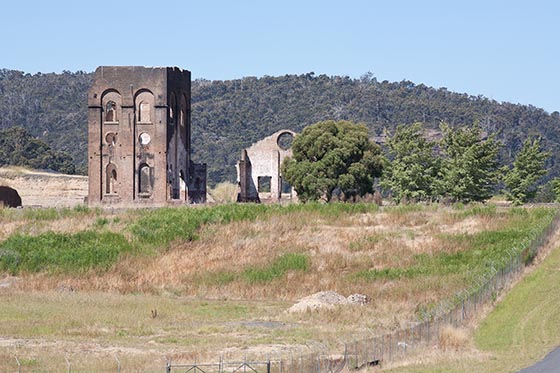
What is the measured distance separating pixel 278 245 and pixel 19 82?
125 m

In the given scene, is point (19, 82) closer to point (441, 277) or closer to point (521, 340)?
point (441, 277)


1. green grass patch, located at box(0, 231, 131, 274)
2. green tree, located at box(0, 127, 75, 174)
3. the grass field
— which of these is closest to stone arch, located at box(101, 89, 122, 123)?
the grass field

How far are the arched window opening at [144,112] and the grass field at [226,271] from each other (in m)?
13.5

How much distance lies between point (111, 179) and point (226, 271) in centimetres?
2354

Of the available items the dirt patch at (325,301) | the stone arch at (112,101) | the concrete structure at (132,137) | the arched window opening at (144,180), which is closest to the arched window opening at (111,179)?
the concrete structure at (132,137)

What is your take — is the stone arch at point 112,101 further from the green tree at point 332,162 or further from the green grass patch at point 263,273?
the green grass patch at point 263,273

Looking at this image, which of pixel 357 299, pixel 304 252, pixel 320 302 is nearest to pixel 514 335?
pixel 320 302

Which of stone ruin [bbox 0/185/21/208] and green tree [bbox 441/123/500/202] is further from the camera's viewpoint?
stone ruin [bbox 0/185/21/208]

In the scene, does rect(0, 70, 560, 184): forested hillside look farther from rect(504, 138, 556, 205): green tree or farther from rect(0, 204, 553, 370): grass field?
rect(0, 204, 553, 370): grass field

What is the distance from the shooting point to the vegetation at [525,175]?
6906cm

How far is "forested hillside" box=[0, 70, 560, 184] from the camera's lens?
434 ft

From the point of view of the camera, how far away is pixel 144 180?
240 feet

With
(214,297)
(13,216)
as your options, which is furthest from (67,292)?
(13,216)

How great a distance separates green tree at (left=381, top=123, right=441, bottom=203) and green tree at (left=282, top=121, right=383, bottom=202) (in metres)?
1.33
